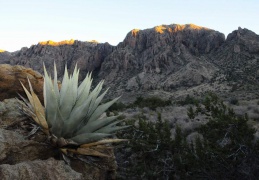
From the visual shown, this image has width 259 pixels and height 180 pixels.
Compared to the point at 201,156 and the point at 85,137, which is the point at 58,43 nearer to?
the point at 201,156

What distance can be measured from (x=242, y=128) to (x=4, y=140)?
3.80m

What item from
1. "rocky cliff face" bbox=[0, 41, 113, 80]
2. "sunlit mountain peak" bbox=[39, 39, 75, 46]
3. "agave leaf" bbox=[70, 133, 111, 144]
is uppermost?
"sunlit mountain peak" bbox=[39, 39, 75, 46]

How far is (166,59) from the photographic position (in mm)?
68938

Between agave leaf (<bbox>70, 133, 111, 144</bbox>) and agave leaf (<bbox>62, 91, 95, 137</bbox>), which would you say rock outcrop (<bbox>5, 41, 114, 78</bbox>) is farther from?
agave leaf (<bbox>70, 133, 111, 144</bbox>)

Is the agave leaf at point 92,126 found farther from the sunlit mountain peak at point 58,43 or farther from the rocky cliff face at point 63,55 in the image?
the sunlit mountain peak at point 58,43

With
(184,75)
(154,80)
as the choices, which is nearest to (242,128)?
(184,75)

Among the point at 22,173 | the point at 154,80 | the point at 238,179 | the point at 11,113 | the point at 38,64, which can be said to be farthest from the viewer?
the point at 38,64

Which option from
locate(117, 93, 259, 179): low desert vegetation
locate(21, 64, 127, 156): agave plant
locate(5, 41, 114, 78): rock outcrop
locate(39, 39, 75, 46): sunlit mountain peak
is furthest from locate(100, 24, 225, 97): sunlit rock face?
locate(21, 64, 127, 156): agave plant

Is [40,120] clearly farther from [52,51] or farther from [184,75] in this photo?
[52,51]

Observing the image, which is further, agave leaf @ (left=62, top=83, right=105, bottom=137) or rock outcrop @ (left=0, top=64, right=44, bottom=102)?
rock outcrop @ (left=0, top=64, right=44, bottom=102)

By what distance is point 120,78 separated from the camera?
7444cm

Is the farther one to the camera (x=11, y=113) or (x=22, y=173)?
(x=11, y=113)

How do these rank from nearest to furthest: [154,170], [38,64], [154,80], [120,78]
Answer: [154,170] → [154,80] → [120,78] → [38,64]

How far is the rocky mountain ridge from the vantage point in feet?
177
